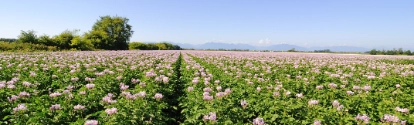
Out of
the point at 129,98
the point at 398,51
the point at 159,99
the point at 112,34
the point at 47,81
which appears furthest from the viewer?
the point at 112,34

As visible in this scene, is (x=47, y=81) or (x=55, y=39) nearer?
(x=47, y=81)

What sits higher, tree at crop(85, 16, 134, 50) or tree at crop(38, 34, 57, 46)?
tree at crop(85, 16, 134, 50)

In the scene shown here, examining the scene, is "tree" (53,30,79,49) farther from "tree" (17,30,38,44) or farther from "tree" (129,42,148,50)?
"tree" (129,42,148,50)

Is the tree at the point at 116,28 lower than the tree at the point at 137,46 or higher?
higher

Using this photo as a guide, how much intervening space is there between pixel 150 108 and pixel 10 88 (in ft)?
14.0

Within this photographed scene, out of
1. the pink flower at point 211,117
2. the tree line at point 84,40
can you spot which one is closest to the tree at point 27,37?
the tree line at point 84,40

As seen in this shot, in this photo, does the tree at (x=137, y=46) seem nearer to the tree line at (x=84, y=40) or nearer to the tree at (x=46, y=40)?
the tree line at (x=84, y=40)

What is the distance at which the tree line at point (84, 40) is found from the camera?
135ft

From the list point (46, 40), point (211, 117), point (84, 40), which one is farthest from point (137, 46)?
point (211, 117)

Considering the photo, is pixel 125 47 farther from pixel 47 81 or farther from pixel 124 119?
pixel 124 119

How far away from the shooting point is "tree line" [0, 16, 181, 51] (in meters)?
41.1

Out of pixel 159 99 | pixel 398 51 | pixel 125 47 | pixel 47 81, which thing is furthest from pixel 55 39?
pixel 398 51

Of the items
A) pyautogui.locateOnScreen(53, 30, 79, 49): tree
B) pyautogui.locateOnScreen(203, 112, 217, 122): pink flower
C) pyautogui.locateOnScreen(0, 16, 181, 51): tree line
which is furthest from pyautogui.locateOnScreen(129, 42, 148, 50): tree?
pyautogui.locateOnScreen(203, 112, 217, 122): pink flower

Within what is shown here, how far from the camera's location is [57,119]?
16.3 ft
